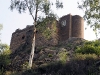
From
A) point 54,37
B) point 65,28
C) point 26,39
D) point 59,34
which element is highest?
point 65,28

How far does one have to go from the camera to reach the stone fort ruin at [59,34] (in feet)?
139

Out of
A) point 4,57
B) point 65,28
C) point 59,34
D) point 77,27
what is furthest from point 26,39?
point 4,57

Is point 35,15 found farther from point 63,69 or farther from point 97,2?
point 63,69

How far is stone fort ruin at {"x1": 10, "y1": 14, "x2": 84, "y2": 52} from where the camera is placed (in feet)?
139

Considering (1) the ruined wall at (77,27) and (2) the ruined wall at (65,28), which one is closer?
(1) the ruined wall at (77,27)

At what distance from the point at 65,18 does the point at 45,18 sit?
20.2m

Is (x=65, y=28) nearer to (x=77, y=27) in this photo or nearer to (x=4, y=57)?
(x=77, y=27)

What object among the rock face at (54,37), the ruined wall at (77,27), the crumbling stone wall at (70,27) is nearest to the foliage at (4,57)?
the rock face at (54,37)

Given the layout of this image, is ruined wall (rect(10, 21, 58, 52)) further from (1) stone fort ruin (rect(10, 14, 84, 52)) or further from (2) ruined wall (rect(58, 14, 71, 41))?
(2) ruined wall (rect(58, 14, 71, 41))

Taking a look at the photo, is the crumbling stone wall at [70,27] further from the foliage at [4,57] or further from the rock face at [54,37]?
the foliage at [4,57]

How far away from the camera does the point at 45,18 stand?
25641mm

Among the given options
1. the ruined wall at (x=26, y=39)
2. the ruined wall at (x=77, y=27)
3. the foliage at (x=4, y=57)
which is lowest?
the foliage at (x=4, y=57)

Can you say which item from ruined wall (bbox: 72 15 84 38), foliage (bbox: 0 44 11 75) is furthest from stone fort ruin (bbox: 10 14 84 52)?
foliage (bbox: 0 44 11 75)

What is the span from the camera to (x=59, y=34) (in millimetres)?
44219
